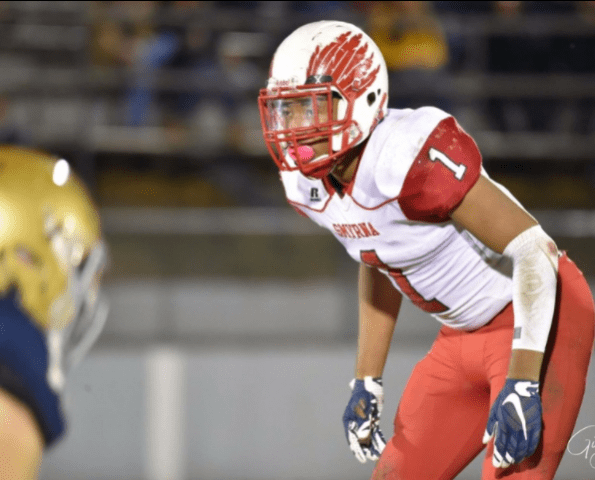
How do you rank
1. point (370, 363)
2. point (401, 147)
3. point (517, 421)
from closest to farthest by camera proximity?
point (517, 421) < point (401, 147) < point (370, 363)

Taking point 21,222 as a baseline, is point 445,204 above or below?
below

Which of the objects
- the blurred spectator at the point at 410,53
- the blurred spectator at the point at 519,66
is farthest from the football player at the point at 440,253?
the blurred spectator at the point at 519,66

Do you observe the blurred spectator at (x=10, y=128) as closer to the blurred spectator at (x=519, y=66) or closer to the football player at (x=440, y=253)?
the blurred spectator at (x=519, y=66)

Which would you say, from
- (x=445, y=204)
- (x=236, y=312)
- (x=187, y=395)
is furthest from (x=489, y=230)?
(x=236, y=312)

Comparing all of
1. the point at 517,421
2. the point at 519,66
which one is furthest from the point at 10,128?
the point at 517,421

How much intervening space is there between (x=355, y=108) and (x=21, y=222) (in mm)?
1157

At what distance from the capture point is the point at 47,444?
3.15ft

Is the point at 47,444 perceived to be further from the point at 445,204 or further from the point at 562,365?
the point at 562,365

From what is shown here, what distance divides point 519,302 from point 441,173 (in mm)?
291

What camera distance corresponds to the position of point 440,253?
203cm

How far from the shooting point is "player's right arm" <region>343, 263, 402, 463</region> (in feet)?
7.49

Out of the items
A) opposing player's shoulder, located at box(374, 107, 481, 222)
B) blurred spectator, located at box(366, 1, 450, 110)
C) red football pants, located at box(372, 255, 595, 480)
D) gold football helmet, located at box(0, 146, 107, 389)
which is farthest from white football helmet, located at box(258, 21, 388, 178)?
blurred spectator, located at box(366, 1, 450, 110)

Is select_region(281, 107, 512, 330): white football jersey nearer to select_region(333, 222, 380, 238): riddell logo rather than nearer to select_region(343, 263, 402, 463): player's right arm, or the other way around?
select_region(333, 222, 380, 238): riddell logo

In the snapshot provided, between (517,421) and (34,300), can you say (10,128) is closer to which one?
Result: (517,421)
